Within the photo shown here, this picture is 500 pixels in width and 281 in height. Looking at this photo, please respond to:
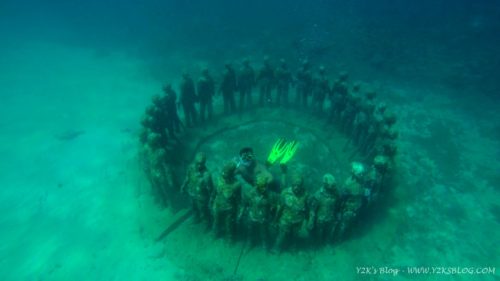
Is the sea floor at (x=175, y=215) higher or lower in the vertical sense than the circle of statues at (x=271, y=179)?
lower

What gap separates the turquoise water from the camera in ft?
28.0

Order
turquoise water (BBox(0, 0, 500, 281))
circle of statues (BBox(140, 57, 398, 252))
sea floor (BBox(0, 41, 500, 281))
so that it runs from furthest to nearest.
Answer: turquoise water (BBox(0, 0, 500, 281)), sea floor (BBox(0, 41, 500, 281)), circle of statues (BBox(140, 57, 398, 252))

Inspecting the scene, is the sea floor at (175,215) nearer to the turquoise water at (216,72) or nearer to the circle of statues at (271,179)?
the turquoise water at (216,72)

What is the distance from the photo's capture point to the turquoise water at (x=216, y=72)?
8531mm

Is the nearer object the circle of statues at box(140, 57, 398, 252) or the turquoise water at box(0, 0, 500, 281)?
the circle of statues at box(140, 57, 398, 252)

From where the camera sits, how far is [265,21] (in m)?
29.6

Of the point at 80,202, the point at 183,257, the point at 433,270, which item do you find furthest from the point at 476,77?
the point at 80,202

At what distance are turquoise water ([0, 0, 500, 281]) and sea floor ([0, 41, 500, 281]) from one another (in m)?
0.04

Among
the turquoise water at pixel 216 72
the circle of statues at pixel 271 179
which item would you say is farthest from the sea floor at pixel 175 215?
the circle of statues at pixel 271 179

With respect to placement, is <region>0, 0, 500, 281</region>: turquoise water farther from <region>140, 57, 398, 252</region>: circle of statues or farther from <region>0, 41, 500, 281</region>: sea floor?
<region>140, 57, 398, 252</region>: circle of statues

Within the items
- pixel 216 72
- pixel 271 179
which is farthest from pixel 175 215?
pixel 216 72

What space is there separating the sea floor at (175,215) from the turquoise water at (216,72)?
0.04 m

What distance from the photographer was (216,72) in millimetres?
20719

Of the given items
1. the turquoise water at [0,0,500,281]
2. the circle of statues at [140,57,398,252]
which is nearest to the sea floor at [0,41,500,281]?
the turquoise water at [0,0,500,281]
